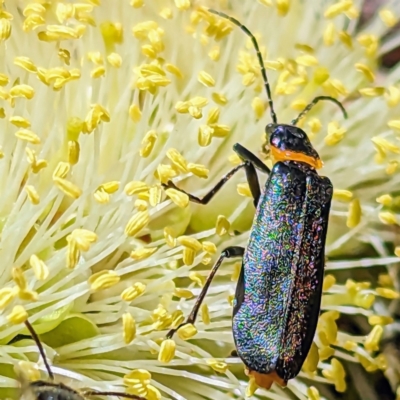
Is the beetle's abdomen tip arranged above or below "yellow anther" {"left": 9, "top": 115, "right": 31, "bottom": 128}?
below

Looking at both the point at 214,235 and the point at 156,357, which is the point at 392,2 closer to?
the point at 214,235

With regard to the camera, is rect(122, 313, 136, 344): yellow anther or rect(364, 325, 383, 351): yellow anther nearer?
rect(122, 313, 136, 344): yellow anther

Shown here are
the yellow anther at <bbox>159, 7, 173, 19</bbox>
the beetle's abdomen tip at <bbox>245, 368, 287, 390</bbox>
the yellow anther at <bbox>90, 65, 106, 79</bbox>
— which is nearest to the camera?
the beetle's abdomen tip at <bbox>245, 368, 287, 390</bbox>

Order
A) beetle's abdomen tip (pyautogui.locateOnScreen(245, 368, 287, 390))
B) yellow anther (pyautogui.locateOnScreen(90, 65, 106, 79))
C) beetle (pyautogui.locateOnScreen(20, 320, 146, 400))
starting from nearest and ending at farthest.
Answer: beetle (pyautogui.locateOnScreen(20, 320, 146, 400)), beetle's abdomen tip (pyautogui.locateOnScreen(245, 368, 287, 390)), yellow anther (pyautogui.locateOnScreen(90, 65, 106, 79))

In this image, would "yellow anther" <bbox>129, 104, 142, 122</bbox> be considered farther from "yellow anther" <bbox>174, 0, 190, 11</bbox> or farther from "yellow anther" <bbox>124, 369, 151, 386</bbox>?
"yellow anther" <bbox>124, 369, 151, 386</bbox>

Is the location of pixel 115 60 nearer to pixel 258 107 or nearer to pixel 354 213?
pixel 258 107

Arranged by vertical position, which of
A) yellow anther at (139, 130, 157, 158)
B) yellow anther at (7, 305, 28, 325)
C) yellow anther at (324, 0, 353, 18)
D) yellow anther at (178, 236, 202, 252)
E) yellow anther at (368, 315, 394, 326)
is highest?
yellow anther at (324, 0, 353, 18)

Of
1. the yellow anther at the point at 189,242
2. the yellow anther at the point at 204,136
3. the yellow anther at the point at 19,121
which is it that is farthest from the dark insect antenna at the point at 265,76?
the yellow anther at the point at 19,121

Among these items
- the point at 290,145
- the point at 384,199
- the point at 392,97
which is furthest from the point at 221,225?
the point at 392,97

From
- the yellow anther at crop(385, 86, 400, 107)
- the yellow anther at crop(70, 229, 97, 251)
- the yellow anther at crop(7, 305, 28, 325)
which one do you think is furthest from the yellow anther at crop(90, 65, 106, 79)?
the yellow anther at crop(385, 86, 400, 107)
